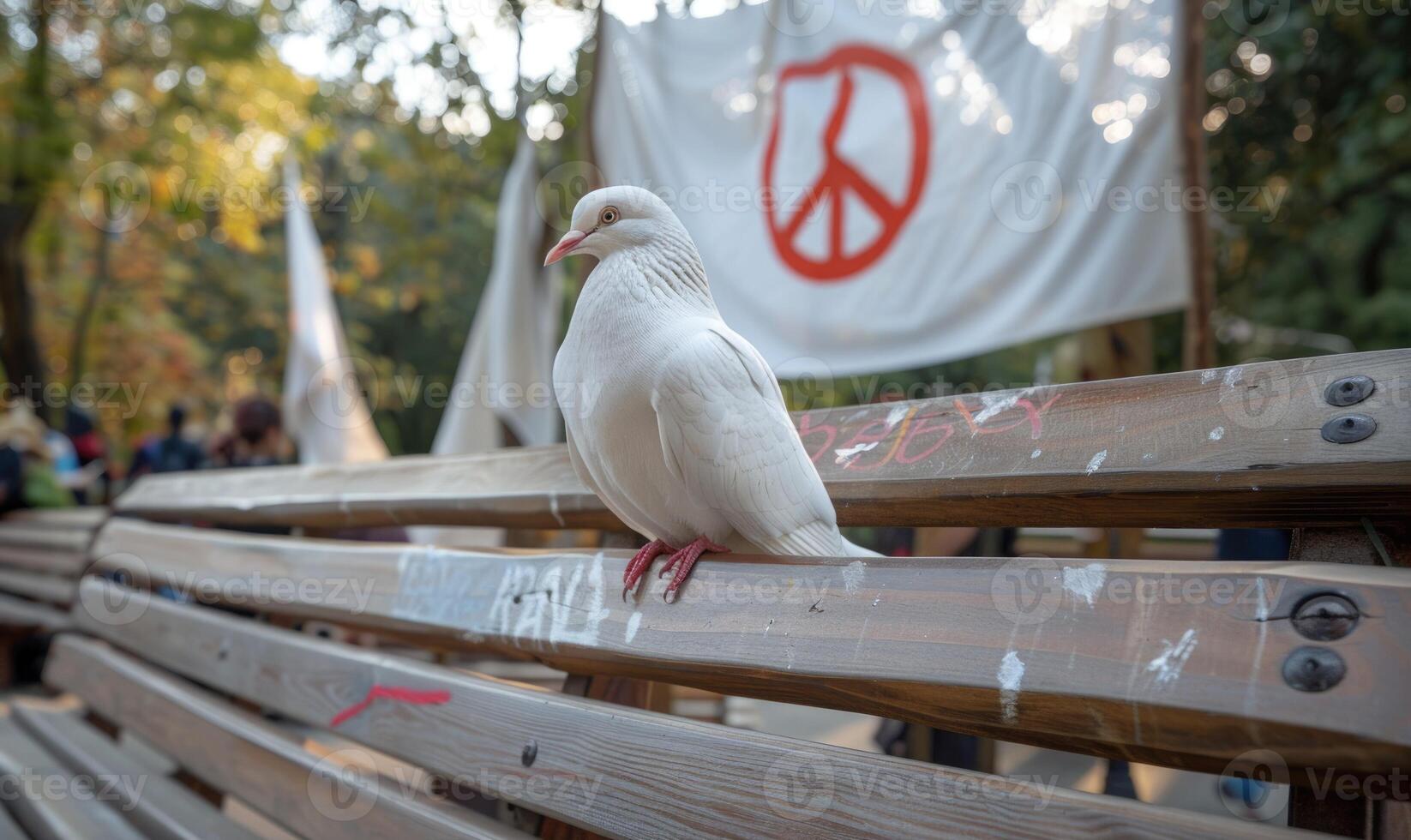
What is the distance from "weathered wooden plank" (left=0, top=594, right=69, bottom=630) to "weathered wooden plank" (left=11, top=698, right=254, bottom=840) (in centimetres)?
66

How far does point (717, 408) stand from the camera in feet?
5.31

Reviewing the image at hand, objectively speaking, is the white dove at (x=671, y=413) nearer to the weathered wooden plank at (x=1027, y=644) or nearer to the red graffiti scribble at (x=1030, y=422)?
the weathered wooden plank at (x=1027, y=644)

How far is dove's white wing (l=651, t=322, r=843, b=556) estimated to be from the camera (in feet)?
5.30

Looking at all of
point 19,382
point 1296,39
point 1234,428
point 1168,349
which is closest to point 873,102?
point 1234,428

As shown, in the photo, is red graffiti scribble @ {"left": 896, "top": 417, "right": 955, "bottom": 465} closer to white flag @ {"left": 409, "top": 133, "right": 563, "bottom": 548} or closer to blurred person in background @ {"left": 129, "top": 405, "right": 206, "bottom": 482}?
white flag @ {"left": 409, "top": 133, "right": 563, "bottom": 548}

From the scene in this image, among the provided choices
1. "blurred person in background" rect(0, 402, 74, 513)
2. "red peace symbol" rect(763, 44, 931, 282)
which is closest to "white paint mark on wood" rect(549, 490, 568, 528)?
"red peace symbol" rect(763, 44, 931, 282)

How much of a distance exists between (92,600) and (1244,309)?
9128mm

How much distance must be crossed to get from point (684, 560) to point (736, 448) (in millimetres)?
232

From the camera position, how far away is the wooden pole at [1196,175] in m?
2.79

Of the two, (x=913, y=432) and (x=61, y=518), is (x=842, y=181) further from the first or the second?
(x=61, y=518)

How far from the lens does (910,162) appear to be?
3.49m

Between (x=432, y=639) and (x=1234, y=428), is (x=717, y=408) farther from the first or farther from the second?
(x=432, y=639)

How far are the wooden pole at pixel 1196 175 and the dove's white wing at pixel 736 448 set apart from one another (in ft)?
5.50

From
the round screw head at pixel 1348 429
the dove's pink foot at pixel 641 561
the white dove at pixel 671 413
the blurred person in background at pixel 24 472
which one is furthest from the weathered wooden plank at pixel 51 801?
the round screw head at pixel 1348 429
